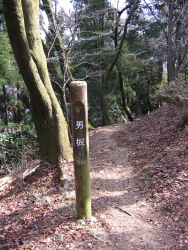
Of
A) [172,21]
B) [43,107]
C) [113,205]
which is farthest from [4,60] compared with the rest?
[172,21]

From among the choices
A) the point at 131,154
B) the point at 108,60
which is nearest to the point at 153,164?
the point at 131,154

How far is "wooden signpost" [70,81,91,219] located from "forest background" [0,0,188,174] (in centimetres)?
280

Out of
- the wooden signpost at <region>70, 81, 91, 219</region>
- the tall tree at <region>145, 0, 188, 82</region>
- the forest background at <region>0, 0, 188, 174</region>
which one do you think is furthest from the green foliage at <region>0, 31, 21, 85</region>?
the tall tree at <region>145, 0, 188, 82</region>

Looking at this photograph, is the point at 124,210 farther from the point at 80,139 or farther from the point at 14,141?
the point at 14,141

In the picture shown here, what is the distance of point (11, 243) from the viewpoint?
3.48 m

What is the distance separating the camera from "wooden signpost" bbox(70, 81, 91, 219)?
331cm

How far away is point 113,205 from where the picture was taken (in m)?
4.19

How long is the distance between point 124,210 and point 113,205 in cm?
28

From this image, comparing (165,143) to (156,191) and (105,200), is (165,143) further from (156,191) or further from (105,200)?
(105,200)

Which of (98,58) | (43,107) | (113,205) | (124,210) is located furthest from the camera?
(98,58)

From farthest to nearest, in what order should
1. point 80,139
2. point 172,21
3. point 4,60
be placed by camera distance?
point 172,21 < point 4,60 < point 80,139

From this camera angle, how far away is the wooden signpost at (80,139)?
10.9ft

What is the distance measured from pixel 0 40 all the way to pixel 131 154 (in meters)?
8.13

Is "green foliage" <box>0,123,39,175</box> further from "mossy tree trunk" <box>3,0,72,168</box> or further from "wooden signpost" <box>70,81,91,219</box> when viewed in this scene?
"wooden signpost" <box>70,81,91,219</box>
